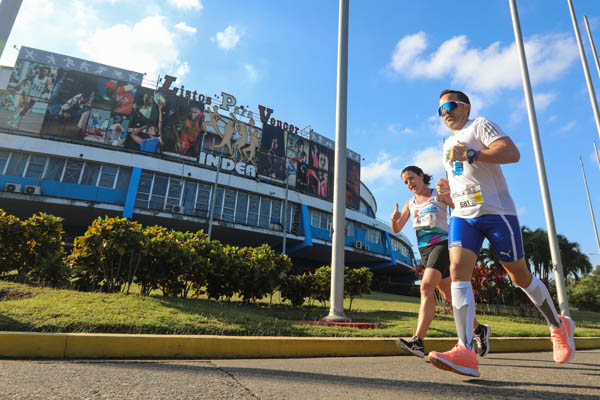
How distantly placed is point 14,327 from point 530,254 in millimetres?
42686

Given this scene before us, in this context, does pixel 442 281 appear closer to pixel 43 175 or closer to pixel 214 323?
pixel 214 323

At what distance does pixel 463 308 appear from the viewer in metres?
2.51

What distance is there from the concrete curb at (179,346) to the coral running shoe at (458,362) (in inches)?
64.9

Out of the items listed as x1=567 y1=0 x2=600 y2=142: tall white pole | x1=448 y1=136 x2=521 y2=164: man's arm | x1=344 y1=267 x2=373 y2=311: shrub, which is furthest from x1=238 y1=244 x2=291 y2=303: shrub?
x1=567 y1=0 x2=600 y2=142: tall white pole

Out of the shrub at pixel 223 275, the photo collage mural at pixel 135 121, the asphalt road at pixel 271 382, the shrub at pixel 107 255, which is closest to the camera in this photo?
the asphalt road at pixel 271 382

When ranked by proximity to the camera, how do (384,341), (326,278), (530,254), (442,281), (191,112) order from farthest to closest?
(530,254), (191,112), (326,278), (384,341), (442,281)

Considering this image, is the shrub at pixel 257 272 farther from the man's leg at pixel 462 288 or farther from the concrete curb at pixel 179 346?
the man's leg at pixel 462 288

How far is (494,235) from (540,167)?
1031cm

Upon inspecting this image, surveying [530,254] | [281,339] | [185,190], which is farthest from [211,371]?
[530,254]

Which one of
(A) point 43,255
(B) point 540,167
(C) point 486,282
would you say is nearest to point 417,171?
(A) point 43,255

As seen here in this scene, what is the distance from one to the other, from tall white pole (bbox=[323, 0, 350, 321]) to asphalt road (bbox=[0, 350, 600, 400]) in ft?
10.5

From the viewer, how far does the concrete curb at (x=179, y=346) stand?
9.21 ft

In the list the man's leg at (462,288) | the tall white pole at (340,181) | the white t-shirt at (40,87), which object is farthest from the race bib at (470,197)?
the white t-shirt at (40,87)

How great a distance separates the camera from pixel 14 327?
3.17 m
